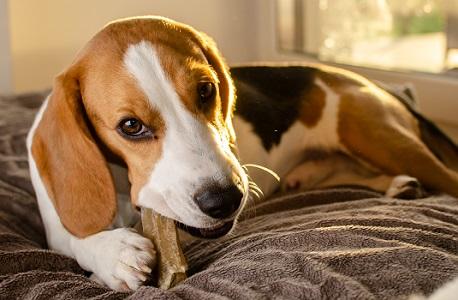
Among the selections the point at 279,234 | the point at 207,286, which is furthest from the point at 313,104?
the point at 207,286

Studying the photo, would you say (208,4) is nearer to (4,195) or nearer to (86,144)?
(4,195)

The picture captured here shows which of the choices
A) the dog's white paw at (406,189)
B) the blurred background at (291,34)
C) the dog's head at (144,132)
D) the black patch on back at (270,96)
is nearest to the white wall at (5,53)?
the blurred background at (291,34)

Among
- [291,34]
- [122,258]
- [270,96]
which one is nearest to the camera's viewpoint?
[122,258]

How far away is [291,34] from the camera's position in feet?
12.9

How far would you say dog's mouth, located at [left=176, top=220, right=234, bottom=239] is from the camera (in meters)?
1.69

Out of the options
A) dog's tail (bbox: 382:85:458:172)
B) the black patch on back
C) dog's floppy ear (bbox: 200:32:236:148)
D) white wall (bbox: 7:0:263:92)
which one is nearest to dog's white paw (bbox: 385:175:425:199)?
dog's tail (bbox: 382:85:458:172)

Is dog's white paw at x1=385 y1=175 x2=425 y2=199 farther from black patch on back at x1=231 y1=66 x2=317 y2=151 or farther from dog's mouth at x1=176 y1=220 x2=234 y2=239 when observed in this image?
dog's mouth at x1=176 y1=220 x2=234 y2=239

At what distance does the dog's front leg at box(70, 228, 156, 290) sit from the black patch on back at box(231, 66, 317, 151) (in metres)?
0.65

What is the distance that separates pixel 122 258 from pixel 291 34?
96.9 inches

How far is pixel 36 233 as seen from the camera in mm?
2123

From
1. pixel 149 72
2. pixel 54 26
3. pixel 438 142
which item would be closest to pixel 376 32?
pixel 438 142

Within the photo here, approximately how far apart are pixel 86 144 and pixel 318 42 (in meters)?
2.27

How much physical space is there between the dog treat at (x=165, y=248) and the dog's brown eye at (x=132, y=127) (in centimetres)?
18

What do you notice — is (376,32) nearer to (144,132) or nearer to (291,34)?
(291,34)
